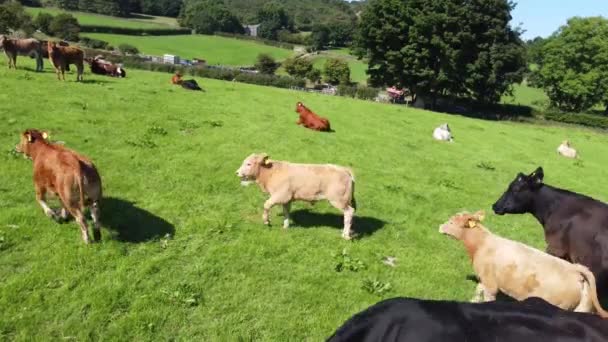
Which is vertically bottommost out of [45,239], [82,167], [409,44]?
[45,239]

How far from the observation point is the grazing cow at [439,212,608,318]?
794 cm

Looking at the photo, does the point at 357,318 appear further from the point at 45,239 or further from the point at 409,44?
the point at 409,44

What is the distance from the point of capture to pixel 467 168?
20.8 meters

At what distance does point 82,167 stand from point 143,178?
4.20 metres

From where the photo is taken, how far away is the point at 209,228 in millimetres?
11062

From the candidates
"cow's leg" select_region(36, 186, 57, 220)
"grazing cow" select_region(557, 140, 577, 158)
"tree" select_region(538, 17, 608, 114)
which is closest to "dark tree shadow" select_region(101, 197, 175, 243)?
"cow's leg" select_region(36, 186, 57, 220)

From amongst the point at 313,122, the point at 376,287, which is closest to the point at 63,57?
the point at 313,122

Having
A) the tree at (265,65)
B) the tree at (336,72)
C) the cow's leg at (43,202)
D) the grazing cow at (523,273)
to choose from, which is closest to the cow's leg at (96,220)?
the cow's leg at (43,202)

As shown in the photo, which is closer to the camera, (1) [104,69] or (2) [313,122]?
(2) [313,122]

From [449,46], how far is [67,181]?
4924cm

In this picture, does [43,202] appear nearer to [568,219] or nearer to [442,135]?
[568,219]

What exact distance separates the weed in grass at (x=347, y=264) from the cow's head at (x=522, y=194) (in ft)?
13.4

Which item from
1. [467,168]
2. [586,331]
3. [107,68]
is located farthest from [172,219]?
[107,68]

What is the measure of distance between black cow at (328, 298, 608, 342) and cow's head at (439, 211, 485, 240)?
5166 millimetres
